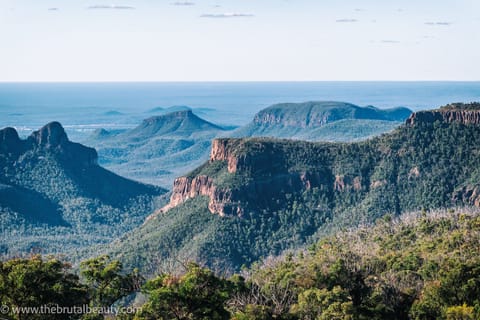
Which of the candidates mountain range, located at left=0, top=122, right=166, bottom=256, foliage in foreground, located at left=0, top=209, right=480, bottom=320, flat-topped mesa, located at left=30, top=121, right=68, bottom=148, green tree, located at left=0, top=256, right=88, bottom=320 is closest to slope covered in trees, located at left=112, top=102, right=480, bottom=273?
foliage in foreground, located at left=0, top=209, right=480, bottom=320

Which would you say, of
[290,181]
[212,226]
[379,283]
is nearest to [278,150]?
[290,181]

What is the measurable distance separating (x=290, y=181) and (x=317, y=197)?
540 cm

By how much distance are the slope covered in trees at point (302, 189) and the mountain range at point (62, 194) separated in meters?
34.1

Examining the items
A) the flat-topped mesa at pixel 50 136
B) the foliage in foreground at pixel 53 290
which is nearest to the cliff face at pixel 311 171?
the flat-topped mesa at pixel 50 136

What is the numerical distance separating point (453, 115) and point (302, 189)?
29.2 m

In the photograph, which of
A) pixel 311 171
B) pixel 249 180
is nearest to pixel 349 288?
pixel 249 180

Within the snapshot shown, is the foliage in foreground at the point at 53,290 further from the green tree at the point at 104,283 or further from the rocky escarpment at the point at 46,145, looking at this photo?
the rocky escarpment at the point at 46,145

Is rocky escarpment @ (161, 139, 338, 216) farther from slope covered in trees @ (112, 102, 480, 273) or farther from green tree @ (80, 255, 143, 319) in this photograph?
green tree @ (80, 255, 143, 319)

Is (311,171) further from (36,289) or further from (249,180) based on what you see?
(36,289)

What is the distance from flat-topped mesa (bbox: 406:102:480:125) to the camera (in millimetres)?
110194

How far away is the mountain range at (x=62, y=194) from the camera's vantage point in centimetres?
14175

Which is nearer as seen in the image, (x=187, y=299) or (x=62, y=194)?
(x=187, y=299)

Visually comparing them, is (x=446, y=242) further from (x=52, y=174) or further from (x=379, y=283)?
(x=52, y=174)

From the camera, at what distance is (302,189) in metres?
112
